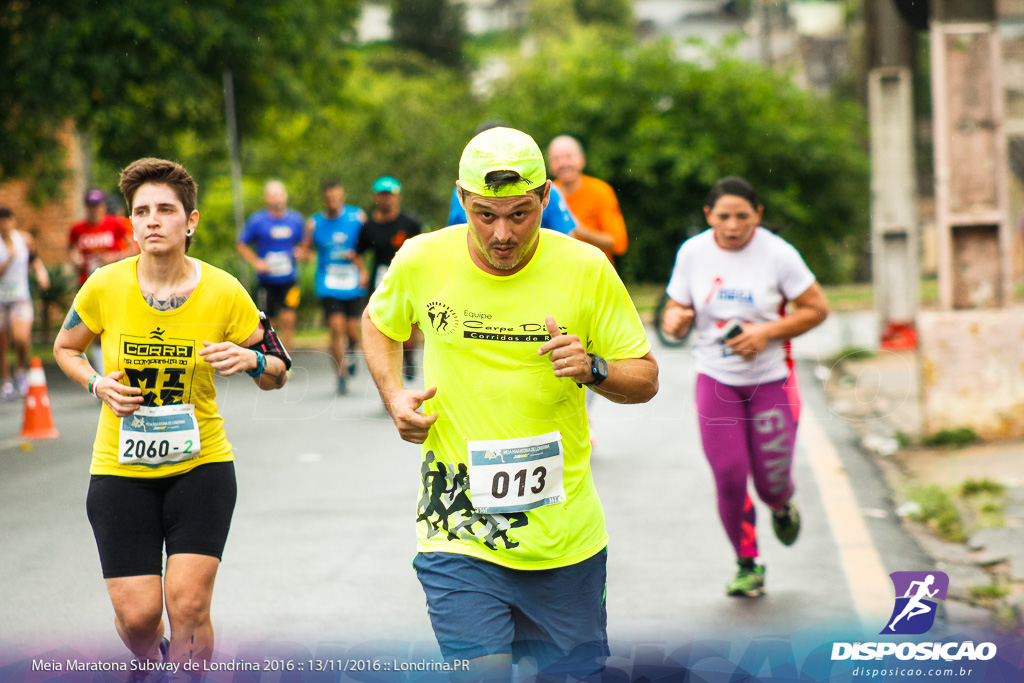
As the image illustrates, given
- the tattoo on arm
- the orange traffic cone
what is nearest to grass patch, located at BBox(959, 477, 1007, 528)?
the tattoo on arm

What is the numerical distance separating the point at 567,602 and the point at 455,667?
349mm

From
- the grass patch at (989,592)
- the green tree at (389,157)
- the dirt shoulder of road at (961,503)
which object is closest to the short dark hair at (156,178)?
the dirt shoulder of road at (961,503)

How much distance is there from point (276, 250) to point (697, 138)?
12484 mm

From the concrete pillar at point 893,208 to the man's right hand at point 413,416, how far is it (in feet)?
43.8

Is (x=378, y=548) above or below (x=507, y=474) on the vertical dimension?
below

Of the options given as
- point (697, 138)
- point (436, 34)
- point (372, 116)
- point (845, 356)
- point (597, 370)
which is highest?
point (436, 34)

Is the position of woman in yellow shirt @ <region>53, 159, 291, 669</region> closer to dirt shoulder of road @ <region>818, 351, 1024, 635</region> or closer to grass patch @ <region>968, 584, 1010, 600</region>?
dirt shoulder of road @ <region>818, 351, 1024, 635</region>

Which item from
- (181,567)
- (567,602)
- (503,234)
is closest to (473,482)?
(567,602)

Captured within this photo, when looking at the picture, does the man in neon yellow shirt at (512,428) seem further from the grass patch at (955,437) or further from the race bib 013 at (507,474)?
the grass patch at (955,437)

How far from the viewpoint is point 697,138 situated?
79.2ft

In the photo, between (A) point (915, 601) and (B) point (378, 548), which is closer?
(A) point (915, 601)

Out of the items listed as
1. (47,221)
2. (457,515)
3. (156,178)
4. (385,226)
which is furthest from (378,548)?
(47,221)

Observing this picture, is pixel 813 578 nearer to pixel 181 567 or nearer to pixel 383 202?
pixel 181 567

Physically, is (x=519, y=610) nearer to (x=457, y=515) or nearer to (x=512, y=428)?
(x=457, y=515)
